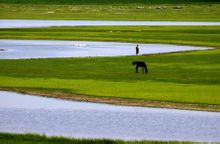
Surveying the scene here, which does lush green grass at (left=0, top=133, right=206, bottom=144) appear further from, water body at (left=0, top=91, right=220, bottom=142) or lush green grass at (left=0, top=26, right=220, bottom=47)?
lush green grass at (left=0, top=26, right=220, bottom=47)

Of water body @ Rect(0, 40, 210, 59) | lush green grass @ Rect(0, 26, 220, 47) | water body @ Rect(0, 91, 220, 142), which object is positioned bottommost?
lush green grass @ Rect(0, 26, 220, 47)

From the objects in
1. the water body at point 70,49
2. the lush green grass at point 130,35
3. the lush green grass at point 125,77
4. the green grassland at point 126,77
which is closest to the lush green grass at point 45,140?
the green grassland at point 126,77

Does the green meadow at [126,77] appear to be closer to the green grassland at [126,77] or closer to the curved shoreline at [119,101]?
the green grassland at [126,77]

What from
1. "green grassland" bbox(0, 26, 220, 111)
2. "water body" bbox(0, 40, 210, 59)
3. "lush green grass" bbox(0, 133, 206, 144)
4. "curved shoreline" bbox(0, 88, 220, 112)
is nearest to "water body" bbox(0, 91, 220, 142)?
"curved shoreline" bbox(0, 88, 220, 112)

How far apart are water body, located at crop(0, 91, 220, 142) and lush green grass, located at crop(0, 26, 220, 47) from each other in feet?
142

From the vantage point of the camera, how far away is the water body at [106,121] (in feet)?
97.8

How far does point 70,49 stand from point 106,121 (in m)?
44.6

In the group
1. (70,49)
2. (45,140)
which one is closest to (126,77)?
(45,140)

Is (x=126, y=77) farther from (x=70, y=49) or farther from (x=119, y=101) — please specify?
(x=70, y=49)

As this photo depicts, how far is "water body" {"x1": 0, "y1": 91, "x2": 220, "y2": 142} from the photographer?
1173 inches

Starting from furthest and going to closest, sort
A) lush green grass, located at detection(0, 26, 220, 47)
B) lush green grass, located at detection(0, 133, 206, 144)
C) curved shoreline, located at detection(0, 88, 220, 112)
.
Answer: lush green grass, located at detection(0, 26, 220, 47) → curved shoreline, located at detection(0, 88, 220, 112) → lush green grass, located at detection(0, 133, 206, 144)

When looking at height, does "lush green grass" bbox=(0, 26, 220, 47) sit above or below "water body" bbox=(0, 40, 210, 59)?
below

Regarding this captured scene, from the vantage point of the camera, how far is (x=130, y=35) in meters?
99.2

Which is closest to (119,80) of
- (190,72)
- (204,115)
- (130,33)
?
(190,72)
